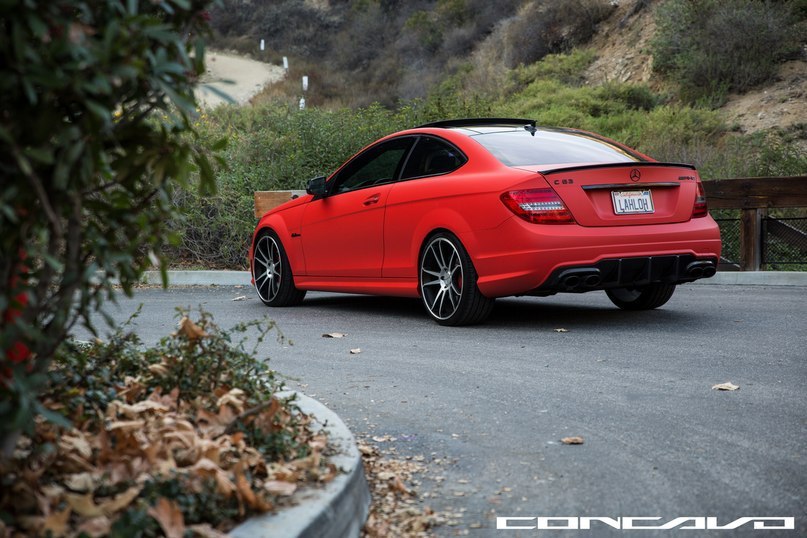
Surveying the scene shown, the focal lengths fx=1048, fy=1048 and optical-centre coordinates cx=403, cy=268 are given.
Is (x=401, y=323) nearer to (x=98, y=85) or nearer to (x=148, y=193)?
(x=148, y=193)

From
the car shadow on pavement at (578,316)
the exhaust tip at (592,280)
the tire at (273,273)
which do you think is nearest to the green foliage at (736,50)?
the car shadow on pavement at (578,316)

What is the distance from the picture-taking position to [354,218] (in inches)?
380

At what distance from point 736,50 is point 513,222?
68.7ft

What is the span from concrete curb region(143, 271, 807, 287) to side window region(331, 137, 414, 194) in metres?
2.49

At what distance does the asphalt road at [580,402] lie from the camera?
155 inches

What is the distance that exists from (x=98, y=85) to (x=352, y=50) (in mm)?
52646

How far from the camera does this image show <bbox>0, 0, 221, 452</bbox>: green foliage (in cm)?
257

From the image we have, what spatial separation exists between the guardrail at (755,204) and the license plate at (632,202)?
205 inches

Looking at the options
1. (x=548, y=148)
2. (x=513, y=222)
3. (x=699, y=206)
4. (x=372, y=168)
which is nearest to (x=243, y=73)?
Result: (x=372, y=168)

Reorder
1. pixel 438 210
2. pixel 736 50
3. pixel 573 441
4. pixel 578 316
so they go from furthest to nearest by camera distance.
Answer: pixel 736 50 < pixel 578 316 < pixel 438 210 < pixel 573 441

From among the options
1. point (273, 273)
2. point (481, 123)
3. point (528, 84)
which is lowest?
point (273, 273)

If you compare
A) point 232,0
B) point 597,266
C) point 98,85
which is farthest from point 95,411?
point 232,0

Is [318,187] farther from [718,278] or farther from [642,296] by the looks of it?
[718,278]

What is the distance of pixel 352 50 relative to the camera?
5406 cm
